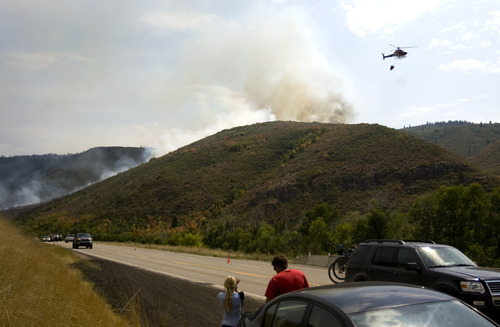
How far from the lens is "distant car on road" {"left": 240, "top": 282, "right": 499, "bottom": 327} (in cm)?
317

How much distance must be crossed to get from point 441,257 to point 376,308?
21.1ft

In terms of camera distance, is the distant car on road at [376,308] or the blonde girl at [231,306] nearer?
the distant car on road at [376,308]

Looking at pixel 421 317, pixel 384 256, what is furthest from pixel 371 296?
pixel 384 256

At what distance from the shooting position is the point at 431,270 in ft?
27.7

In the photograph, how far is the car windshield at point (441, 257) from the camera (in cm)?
869

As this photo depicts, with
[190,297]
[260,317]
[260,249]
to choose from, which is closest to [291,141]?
[260,249]

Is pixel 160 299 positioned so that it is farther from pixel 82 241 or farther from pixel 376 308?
pixel 82 241

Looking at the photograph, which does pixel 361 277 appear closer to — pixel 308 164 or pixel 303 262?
pixel 303 262

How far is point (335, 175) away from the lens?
2618 inches

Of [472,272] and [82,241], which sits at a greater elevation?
[472,272]

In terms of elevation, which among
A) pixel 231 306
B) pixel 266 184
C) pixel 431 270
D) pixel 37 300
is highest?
pixel 266 184

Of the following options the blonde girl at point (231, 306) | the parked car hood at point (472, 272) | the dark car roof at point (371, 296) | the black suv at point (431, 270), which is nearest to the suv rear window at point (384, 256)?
the black suv at point (431, 270)

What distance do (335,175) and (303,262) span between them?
4256 centimetres

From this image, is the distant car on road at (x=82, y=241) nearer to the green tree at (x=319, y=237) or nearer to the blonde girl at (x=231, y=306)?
the green tree at (x=319, y=237)
